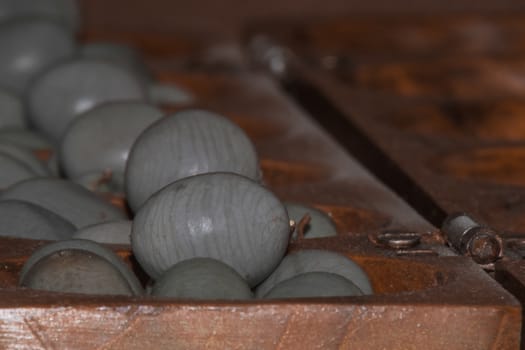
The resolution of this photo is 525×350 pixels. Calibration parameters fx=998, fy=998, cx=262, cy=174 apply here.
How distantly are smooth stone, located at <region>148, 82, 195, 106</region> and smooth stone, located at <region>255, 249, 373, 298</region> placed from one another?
2.23ft

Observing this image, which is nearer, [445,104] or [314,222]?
[314,222]

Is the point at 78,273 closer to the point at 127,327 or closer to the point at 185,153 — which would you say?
the point at 127,327

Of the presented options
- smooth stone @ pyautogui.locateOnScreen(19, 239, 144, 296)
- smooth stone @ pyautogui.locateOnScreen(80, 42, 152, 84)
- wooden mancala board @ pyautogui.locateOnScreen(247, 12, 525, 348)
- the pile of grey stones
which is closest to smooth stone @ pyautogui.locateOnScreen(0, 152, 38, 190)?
the pile of grey stones

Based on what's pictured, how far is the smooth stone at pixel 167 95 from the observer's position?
1.35 m

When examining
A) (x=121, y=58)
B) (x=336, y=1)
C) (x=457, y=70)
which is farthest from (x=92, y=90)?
(x=336, y=1)

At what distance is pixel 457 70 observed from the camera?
1.74 meters

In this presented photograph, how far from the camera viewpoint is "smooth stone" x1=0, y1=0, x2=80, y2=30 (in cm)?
154

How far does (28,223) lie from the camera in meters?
0.75

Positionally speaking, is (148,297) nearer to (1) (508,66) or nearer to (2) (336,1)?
(1) (508,66)

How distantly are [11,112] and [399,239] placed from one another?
2.10 feet

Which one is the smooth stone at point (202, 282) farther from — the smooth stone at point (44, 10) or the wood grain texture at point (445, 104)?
the smooth stone at point (44, 10)

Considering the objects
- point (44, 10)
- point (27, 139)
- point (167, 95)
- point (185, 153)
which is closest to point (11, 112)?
point (27, 139)

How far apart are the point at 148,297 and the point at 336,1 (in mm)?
2048

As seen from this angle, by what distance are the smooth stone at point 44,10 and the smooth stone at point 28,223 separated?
79cm
